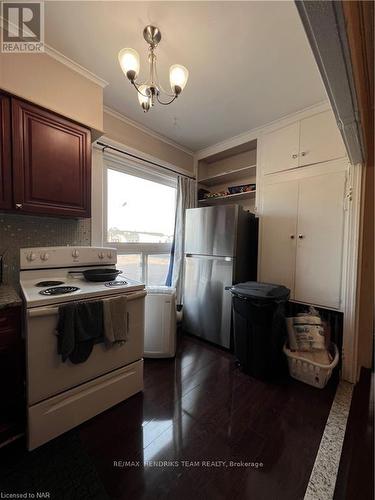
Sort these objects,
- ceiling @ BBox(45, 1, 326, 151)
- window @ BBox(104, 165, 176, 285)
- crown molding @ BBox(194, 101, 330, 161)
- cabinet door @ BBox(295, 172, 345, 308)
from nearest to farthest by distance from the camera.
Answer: ceiling @ BBox(45, 1, 326, 151)
cabinet door @ BBox(295, 172, 345, 308)
crown molding @ BBox(194, 101, 330, 161)
window @ BBox(104, 165, 176, 285)

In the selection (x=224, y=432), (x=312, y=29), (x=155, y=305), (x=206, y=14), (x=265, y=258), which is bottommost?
(x=224, y=432)

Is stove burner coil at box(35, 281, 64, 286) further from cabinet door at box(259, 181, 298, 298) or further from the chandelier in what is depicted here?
cabinet door at box(259, 181, 298, 298)

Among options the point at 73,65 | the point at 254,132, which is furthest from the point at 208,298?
the point at 73,65

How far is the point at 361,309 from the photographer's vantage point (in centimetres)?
200

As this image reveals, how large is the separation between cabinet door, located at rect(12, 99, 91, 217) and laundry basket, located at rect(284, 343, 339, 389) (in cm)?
215

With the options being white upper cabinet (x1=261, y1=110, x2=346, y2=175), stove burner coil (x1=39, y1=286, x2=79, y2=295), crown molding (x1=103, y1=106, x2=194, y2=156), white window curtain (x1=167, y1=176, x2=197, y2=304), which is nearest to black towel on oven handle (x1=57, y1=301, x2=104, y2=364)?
stove burner coil (x1=39, y1=286, x2=79, y2=295)

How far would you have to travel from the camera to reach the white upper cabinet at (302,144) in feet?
6.57

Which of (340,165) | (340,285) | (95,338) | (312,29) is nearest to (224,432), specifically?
(95,338)

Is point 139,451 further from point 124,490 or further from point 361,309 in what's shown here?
point 361,309

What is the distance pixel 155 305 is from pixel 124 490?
50.7 inches

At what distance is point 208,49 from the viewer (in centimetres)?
150

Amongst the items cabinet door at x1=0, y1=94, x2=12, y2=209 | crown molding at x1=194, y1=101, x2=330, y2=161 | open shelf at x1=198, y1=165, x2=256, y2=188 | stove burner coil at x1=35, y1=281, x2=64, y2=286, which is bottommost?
stove burner coil at x1=35, y1=281, x2=64, y2=286

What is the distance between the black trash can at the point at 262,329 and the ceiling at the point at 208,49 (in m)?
1.75

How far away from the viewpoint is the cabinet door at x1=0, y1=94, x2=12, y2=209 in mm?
1371
